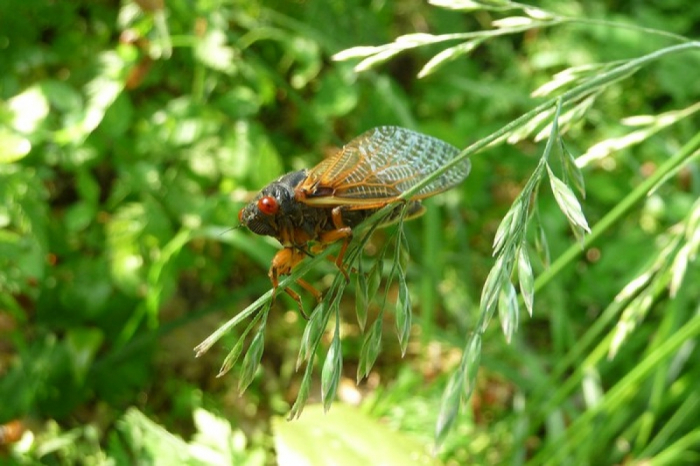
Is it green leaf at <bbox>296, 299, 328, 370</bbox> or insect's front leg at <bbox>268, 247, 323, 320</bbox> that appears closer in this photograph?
green leaf at <bbox>296, 299, 328, 370</bbox>

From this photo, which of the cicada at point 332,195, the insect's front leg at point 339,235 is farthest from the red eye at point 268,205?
the insect's front leg at point 339,235

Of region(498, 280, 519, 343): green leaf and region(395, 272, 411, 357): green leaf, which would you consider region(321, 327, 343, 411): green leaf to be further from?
region(498, 280, 519, 343): green leaf

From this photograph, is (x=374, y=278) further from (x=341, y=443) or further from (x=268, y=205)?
(x=341, y=443)

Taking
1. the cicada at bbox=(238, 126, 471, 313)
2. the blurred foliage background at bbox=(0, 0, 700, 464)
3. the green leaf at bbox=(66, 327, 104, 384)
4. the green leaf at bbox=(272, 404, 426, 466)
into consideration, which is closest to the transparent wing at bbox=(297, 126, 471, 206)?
the cicada at bbox=(238, 126, 471, 313)

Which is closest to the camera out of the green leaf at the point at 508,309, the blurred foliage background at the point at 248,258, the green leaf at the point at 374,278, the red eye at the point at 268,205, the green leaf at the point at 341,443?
the green leaf at the point at 508,309

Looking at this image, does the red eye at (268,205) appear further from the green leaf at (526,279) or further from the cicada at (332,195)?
the green leaf at (526,279)

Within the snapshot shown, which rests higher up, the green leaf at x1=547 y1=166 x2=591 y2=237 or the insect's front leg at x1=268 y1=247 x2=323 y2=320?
the green leaf at x1=547 y1=166 x2=591 y2=237

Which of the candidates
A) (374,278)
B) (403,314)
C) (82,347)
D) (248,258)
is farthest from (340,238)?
(248,258)

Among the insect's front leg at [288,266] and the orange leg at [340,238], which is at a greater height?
the orange leg at [340,238]
